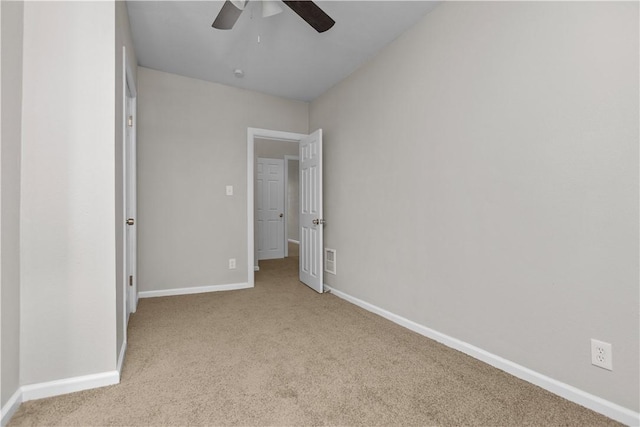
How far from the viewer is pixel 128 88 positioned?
267 centimetres

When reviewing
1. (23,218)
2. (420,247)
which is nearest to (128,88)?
(23,218)

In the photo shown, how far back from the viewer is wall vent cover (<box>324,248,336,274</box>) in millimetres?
3568

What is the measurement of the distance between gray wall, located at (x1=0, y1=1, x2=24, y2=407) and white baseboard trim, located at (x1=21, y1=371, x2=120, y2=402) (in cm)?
7

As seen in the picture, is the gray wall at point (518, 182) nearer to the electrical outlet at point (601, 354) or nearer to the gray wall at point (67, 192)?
the electrical outlet at point (601, 354)

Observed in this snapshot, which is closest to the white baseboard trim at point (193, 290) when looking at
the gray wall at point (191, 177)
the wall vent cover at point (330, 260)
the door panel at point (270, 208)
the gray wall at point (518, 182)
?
the gray wall at point (191, 177)

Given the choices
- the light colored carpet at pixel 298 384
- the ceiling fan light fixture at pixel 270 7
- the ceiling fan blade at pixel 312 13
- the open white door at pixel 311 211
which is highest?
the ceiling fan light fixture at pixel 270 7

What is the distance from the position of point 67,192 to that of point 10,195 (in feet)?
0.70

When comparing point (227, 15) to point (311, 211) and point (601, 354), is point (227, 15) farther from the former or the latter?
point (601, 354)

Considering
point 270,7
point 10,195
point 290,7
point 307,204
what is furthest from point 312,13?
point 307,204

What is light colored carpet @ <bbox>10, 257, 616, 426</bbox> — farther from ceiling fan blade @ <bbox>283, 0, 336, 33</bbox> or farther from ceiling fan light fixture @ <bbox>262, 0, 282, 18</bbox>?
ceiling fan light fixture @ <bbox>262, 0, 282, 18</bbox>

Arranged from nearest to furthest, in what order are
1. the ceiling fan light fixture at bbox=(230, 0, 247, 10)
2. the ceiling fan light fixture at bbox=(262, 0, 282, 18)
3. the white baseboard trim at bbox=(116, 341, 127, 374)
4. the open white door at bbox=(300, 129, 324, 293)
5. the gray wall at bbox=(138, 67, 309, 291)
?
the white baseboard trim at bbox=(116, 341, 127, 374) → the ceiling fan light fixture at bbox=(230, 0, 247, 10) → the ceiling fan light fixture at bbox=(262, 0, 282, 18) → the gray wall at bbox=(138, 67, 309, 291) → the open white door at bbox=(300, 129, 324, 293)

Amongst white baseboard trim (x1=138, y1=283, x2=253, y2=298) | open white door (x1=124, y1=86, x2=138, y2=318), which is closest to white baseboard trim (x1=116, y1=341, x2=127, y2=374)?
open white door (x1=124, y1=86, x2=138, y2=318)

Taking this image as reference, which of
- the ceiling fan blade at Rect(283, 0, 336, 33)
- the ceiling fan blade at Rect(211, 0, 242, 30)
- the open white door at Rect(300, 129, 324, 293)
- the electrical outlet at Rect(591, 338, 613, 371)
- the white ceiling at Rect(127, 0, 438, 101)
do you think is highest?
the white ceiling at Rect(127, 0, 438, 101)

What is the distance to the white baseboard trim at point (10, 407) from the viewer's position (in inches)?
51.9
